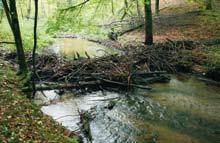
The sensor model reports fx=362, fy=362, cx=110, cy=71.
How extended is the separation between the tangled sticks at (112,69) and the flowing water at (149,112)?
540mm

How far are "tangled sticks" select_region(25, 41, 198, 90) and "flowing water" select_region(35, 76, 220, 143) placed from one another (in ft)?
1.77

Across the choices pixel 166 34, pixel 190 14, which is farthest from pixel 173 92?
pixel 190 14

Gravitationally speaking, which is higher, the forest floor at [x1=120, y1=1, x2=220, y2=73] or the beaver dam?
the forest floor at [x1=120, y1=1, x2=220, y2=73]

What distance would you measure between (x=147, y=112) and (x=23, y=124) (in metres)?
5.49

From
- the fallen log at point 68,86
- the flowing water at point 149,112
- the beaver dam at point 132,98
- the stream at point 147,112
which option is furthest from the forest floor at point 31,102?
the flowing water at point 149,112

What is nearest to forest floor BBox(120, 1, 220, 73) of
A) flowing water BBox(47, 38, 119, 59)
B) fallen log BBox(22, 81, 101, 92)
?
flowing water BBox(47, 38, 119, 59)

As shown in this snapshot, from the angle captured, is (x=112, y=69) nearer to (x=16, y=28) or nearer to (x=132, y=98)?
(x=132, y=98)

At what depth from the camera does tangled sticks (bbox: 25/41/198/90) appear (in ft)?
53.4

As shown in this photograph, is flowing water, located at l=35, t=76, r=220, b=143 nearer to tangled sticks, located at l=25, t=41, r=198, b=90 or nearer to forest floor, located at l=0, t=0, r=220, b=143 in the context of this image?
tangled sticks, located at l=25, t=41, r=198, b=90

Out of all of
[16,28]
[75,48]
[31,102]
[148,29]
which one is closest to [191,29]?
[148,29]

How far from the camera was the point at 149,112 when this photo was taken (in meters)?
13.6

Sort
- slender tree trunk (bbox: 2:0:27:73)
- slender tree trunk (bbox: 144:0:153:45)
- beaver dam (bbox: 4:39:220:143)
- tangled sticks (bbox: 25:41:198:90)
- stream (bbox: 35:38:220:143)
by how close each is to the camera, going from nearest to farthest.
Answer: stream (bbox: 35:38:220:143) < beaver dam (bbox: 4:39:220:143) < slender tree trunk (bbox: 2:0:27:73) < tangled sticks (bbox: 25:41:198:90) < slender tree trunk (bbox: 144:0:153:45)

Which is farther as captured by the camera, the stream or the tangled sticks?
the tangled sticks

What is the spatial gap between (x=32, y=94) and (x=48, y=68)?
282cm
